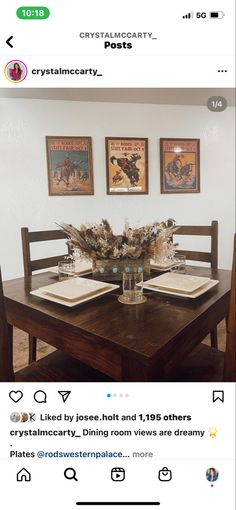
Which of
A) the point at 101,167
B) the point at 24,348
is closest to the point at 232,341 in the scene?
the point at 24,348

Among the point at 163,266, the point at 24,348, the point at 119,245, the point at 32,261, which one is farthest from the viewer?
Result: the point at 24,348

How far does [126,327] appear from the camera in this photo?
0.69m

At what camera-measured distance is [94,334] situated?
0.67 meters

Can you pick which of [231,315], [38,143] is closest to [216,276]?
[231,315]

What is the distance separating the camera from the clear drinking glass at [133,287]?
0.88 metres

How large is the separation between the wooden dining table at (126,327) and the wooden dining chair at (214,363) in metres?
0.11
